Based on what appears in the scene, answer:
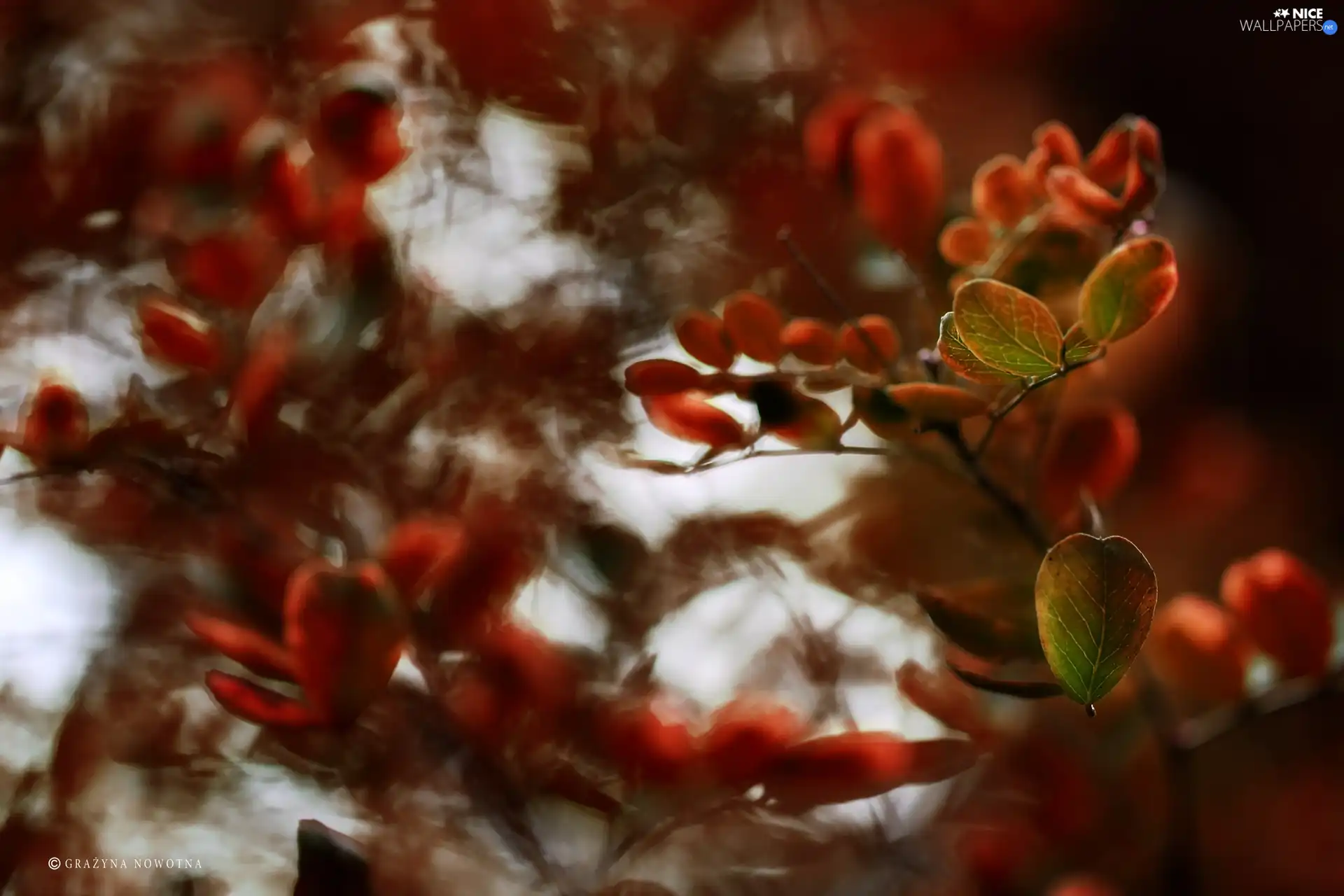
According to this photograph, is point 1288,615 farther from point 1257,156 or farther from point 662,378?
point 1257,156

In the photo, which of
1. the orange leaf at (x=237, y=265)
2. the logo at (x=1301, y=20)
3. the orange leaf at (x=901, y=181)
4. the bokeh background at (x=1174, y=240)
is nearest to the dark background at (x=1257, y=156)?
the bokeh background at (x=1174, y=240)

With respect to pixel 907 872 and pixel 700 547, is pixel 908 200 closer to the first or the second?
pixel 700 547

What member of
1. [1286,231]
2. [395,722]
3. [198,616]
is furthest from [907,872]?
[1286,231]

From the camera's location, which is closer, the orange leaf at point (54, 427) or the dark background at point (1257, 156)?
the orange leaf at point (54, 427)

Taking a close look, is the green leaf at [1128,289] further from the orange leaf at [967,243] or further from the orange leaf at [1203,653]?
the orange leaf at [1203,653]

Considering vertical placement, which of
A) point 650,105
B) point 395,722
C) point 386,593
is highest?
point 650,105
